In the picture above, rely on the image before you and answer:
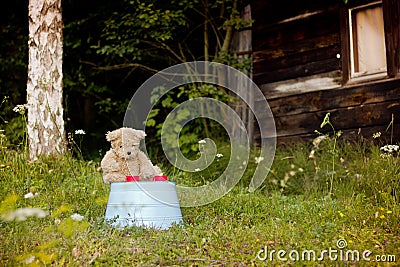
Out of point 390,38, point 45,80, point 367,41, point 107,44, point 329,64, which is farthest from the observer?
point 107,44

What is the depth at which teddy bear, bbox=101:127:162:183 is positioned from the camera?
178 inches

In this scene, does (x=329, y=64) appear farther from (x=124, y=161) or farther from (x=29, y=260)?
(x=29, y=260)

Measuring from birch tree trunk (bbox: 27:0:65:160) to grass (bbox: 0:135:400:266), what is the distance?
0.88ft

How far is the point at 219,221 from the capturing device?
4.51 metres

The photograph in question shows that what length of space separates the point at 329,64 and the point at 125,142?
3604 millimetres

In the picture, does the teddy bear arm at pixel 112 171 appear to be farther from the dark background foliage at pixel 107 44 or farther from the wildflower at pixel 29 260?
the dark background foliage at pixel 107 44

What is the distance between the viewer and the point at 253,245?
3.73m

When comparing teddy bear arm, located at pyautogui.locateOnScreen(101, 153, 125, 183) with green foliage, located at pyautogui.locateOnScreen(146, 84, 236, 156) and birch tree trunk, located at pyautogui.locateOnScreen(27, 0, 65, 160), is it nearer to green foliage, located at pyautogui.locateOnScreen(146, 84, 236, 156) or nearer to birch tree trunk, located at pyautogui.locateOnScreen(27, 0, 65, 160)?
birch tree trunk, located at pyautogui.locateOnScreen(27, 0, 65, 160)

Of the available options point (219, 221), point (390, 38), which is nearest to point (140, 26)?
point (390, 38)

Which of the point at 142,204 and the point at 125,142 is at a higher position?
the point at 125,142

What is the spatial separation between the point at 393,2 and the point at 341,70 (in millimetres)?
1026

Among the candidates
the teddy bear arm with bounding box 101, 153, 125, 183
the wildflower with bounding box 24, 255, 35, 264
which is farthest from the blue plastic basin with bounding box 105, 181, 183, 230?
the wildflower with bounding box 24, 255, 35, 264

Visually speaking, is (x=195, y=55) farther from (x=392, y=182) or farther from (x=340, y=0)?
(x=392, y=182)

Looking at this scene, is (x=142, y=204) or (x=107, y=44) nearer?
(x=142, y=204)
